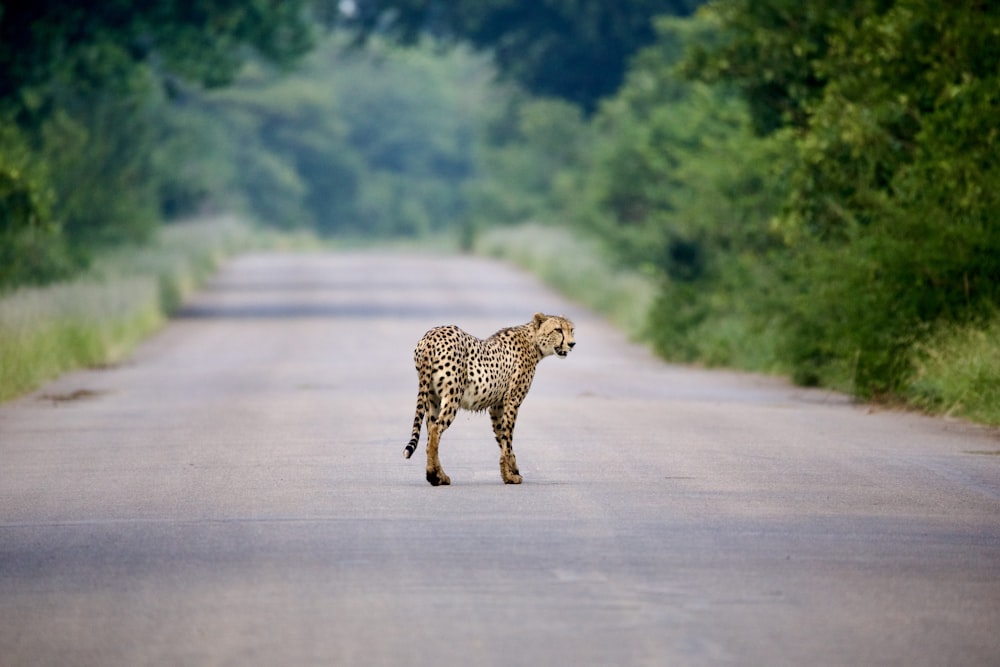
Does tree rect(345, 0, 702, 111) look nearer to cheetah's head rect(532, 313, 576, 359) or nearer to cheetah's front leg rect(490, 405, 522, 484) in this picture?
cheetah's head rect(532, 313, 576, 359)

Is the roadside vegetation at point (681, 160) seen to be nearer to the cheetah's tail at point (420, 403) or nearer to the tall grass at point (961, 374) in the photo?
the tall grass at point (961, 374)

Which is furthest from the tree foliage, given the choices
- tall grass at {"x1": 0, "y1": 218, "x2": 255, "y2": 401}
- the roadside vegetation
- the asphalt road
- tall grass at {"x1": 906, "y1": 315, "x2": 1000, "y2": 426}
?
tall grass at {"x1": 906, "y1": 315, "x2": 1000, "y2": 426}

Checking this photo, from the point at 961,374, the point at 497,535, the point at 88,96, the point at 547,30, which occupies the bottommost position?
the point at 497,535

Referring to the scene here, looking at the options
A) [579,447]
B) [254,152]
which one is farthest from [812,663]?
[254,152]

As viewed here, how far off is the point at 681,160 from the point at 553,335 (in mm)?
34781

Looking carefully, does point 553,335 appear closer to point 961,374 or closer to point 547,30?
point 961,374

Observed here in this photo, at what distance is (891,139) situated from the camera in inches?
971

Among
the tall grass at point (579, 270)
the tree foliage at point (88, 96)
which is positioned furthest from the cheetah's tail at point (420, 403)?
the tall grass at point (579, 270)

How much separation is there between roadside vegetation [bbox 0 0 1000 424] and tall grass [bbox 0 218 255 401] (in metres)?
0.44

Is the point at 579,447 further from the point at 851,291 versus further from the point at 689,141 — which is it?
the point at 689,141

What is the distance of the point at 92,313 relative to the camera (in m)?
33.0

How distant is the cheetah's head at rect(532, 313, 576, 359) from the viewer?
13945 millimetres

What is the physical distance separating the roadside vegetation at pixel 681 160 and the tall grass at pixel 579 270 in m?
0.16

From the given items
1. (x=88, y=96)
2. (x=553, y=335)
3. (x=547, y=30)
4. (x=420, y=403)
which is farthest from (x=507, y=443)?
(x=547, y=30)
